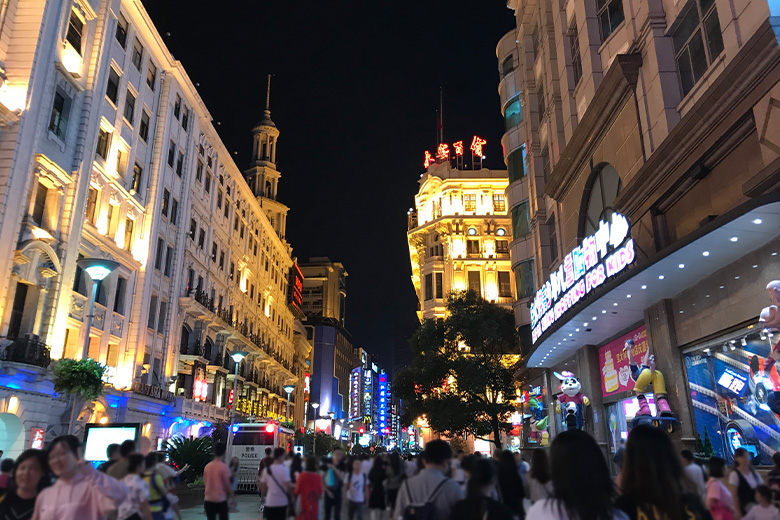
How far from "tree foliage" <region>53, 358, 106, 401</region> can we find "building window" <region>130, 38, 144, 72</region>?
19.3 metres

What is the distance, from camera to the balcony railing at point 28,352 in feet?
70.6

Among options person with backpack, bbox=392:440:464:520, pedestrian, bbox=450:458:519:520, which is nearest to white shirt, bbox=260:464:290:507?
person with backpack, bbox=392:440:464:520

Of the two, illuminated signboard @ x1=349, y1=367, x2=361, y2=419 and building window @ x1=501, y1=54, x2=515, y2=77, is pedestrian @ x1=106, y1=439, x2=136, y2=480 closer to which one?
building window @ x1=501, y1=54, x2=515, y2=77

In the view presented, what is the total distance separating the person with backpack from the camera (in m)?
5.73

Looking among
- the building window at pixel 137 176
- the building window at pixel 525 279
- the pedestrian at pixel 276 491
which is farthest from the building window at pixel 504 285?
the pedestrian at pixel 276 491

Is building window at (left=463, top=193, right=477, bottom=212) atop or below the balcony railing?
atop

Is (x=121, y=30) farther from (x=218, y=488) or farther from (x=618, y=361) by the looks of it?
(x=618, y=361)

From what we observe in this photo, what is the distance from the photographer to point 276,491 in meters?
9.70

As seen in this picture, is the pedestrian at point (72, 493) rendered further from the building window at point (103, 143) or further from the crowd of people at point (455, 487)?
the building window at point (103, 143)

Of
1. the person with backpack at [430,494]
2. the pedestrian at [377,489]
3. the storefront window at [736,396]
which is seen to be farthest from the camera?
the pedestrian at [377,489]

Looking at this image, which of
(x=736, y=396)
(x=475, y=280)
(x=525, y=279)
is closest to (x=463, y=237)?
(x=475, y=280)

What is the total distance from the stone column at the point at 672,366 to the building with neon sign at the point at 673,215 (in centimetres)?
4

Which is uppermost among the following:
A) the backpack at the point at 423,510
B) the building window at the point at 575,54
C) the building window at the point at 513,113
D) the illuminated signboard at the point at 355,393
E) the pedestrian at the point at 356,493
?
the building window at the point at 513,113

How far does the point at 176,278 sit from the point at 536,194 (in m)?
23.7
